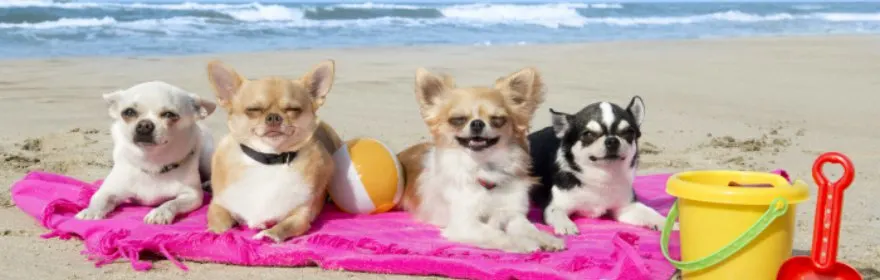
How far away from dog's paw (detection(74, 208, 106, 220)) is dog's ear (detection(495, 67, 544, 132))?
7.61ft

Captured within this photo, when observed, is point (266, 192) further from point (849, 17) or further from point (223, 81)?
point (849, 17)

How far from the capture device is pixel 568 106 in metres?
9.91

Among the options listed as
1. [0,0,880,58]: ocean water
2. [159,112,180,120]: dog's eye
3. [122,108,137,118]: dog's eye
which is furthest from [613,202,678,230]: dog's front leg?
[0,0,880,58]: ocean water

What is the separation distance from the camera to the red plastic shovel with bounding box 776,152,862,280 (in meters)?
3.29

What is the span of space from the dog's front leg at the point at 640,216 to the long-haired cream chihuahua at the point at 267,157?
1715 mm

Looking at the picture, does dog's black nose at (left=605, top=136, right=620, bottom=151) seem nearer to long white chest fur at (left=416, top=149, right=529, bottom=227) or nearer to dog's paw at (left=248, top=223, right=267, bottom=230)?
long white chest fur at (left=416, top=149, right=529, bottom=227)

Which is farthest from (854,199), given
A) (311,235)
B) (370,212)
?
(311,235)

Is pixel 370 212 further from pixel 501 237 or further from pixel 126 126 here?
pixel 126 126

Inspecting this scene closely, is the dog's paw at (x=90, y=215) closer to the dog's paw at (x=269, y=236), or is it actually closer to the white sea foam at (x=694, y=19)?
the dog's paw at (x=269, y=236)

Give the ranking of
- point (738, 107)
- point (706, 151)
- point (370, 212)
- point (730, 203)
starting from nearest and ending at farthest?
point (730, 203)
point (370, 212)
point (706, 151)
point (738, 107)

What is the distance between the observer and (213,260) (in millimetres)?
4336

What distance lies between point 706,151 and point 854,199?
1907 mm

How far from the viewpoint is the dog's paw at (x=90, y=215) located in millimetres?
A: 4926

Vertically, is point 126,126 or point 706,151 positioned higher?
point 126,126
